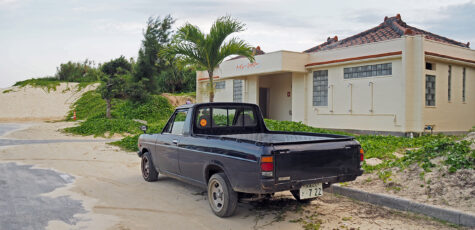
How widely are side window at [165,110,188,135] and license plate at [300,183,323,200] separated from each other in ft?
8.64

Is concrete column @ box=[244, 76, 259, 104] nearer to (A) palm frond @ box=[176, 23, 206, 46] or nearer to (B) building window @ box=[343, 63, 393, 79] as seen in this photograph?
(B) building window @ box=[343, 63, 393, 79]

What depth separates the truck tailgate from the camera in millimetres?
4609

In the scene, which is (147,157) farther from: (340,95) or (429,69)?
(429,69)

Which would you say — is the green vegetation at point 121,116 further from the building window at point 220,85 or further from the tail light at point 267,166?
the tail light at point 267,166

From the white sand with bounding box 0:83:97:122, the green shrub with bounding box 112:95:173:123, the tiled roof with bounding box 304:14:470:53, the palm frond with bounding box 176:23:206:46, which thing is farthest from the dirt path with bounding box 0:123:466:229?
the white sand with bounding box 0:83:97:122

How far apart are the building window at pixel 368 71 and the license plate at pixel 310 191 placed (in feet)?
41.2

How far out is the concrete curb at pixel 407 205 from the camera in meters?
4.75

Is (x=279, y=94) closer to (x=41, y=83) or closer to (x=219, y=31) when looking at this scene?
(x=219, y=31)

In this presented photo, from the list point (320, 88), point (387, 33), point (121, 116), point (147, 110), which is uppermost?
point (387, 33)

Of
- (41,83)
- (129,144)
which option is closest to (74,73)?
(41,83)

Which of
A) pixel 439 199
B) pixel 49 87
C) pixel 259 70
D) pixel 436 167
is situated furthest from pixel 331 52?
pixel 49 87

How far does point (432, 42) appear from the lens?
15.8 metres

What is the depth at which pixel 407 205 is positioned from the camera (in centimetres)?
539

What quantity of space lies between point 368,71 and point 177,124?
491 inches
